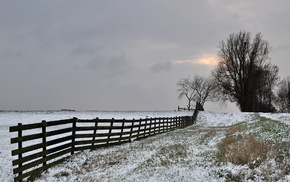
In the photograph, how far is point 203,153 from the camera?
33.8 feet

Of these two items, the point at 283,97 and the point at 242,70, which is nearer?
the point at 242,70

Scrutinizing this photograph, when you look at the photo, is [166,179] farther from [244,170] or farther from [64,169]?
[64,169]

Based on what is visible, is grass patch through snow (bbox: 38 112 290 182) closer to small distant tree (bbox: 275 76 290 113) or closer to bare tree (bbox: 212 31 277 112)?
bare tree (bbox: 212 31 277 112)

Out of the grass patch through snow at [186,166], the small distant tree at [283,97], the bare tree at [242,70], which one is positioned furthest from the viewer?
the small distant tree at [283,97]

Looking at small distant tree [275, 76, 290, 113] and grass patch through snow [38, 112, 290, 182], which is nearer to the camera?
grass patch through snow [38, 112, 290, 182]

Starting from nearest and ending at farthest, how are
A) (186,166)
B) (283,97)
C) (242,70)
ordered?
(186,166) → (242,70) → (283,97)

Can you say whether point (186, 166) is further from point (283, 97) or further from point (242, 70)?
point (283, 97)

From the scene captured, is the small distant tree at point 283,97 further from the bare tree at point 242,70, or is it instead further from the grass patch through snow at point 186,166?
the grass patch through snow at point 186,166

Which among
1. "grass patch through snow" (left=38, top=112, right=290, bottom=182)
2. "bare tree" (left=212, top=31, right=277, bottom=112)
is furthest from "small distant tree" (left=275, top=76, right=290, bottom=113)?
"grass patch through snow" (left=38, top=112, right=290, bottom=182)

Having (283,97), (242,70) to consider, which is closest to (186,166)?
(242,70)

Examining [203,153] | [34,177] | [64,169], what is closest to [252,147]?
[203,153]

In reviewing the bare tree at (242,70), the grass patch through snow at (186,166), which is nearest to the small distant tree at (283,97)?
the bare tree at (242,70)

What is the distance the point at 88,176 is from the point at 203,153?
4475 millimetres

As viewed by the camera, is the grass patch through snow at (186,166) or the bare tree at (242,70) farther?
the bare tree at (242,70)
